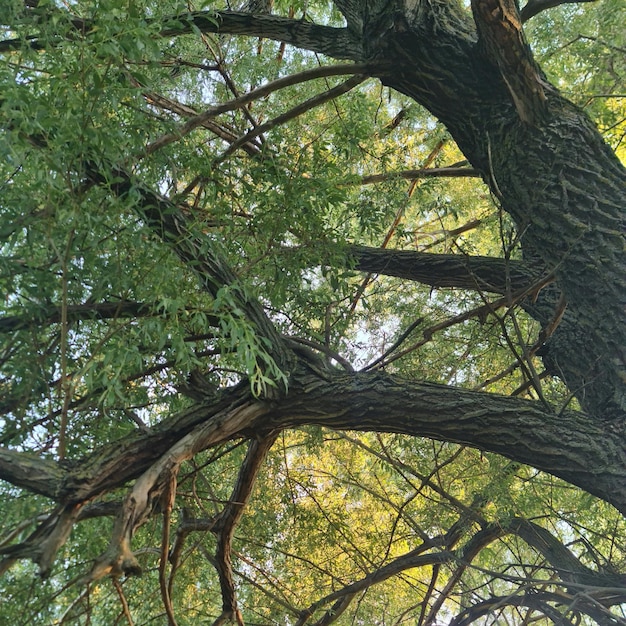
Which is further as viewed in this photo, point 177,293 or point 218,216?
point 218,216

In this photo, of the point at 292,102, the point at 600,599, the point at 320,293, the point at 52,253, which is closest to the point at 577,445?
the point at 600,599

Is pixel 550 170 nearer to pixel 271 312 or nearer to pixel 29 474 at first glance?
pixel 271 312

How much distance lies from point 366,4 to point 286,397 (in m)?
1.64

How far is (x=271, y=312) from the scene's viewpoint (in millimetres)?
2750

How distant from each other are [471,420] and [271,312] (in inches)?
41.5

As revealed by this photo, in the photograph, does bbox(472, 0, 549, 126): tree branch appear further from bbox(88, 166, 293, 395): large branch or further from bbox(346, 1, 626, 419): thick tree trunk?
bbox(88, 166, 293, 395): large branch

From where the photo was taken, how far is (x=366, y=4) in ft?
8.29

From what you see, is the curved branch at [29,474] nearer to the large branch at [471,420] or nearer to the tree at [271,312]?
the tree at [271,312]

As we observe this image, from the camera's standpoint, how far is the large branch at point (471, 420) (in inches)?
79.2

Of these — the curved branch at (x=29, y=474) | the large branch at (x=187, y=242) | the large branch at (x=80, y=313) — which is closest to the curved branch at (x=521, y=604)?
the large branch at (x=187, y=242)

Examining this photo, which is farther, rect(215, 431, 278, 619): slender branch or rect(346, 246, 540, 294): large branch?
rect(346, 246, 540, 294): large branch

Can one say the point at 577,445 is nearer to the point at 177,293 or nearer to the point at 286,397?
the point at 286,397

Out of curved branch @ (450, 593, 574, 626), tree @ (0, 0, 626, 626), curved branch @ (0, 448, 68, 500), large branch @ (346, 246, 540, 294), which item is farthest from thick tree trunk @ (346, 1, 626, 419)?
curved branch @ (0, 448, 68, 500)

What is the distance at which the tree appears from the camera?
1.60 m
